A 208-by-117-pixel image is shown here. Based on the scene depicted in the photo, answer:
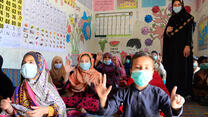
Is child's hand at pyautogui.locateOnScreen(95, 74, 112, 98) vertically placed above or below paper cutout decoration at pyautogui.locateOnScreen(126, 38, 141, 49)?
below

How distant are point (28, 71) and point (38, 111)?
1.36ft

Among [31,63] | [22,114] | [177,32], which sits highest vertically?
[177,32]

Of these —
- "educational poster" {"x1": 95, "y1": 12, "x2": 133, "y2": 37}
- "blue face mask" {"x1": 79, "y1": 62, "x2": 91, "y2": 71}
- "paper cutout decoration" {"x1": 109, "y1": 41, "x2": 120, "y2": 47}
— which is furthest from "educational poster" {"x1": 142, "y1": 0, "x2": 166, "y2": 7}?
"blue face mask" {"x1": 79, "y1": 62, "x2": 91, "y2": 71}

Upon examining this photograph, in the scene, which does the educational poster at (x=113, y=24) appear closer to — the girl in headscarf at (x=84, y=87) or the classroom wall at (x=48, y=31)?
the classroom wall at (x=48, y=31)

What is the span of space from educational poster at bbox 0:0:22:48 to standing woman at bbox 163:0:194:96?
3.09m

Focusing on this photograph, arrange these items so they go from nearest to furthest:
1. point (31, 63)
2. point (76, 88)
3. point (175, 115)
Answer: point (175, 115) → point (31, 63) → point (76, 88)

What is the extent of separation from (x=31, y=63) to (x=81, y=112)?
117cm

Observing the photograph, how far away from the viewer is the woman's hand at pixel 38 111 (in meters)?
1.74

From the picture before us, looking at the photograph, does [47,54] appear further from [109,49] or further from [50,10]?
[109,49]

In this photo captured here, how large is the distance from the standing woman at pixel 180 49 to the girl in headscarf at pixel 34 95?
2787 millimetres

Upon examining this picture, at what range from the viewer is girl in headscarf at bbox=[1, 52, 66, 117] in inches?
73.0

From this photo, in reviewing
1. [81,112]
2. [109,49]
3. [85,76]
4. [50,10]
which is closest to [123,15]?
[109,49]

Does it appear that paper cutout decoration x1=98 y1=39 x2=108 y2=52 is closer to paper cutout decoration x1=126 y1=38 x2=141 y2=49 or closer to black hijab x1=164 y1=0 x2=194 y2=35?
paper cutout decoration x1=126 y1=38 x2=141 y2=49

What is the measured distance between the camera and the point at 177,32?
13.0ft
